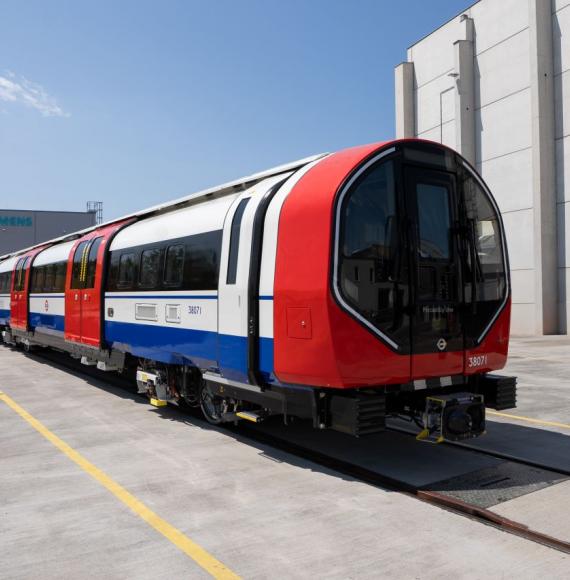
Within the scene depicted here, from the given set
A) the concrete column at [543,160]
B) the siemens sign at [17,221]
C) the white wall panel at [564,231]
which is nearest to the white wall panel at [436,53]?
the concrete column at [543,160]

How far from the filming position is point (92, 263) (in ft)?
36.6

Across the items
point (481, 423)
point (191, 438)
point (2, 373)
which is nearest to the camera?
point (481, 423)

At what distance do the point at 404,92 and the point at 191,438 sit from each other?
90.7 feet

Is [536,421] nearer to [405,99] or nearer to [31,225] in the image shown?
[405,99]

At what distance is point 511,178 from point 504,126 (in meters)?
2.52

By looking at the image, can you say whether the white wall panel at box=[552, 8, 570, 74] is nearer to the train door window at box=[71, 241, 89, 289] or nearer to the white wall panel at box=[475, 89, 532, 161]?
the white wall panel at box=[475, 89, 532, 161]

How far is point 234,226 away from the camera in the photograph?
6.84 metres

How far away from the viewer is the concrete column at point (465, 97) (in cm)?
2773

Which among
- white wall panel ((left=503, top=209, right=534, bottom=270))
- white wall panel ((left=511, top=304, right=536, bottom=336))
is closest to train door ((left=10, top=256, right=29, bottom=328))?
white wall panel ((left=503, top=209, right=534, bottom=270))

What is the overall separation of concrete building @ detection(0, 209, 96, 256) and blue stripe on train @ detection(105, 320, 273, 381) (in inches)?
2090

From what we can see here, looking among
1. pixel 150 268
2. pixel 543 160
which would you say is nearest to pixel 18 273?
pixel 150 268

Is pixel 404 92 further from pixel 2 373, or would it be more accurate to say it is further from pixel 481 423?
pixel 481 423

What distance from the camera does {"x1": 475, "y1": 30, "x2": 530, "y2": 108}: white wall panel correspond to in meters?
25.5

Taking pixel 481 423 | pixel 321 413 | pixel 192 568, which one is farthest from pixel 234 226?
pixel 192 568
